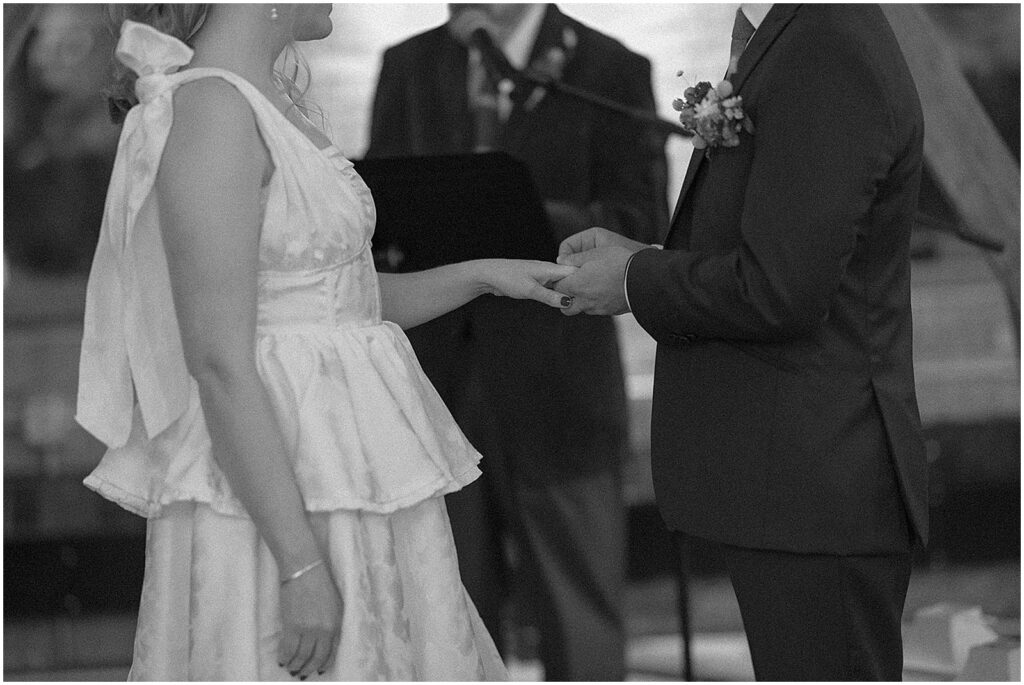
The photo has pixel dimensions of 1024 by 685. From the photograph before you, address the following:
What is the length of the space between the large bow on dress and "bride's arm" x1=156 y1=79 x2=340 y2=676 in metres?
0.06

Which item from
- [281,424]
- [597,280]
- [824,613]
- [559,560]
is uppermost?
[597,280]

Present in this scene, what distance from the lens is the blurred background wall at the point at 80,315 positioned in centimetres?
305

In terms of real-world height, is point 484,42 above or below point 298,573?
above

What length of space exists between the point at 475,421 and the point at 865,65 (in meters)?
1.67

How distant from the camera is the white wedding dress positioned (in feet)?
4.59

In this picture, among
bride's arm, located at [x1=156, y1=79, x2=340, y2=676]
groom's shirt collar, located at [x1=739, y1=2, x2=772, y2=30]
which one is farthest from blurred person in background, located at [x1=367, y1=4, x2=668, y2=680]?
bride's arm, located at [x1=156, y1=79, x2=340, y2=676]

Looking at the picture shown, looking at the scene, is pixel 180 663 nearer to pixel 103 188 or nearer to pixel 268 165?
pixel 268 165

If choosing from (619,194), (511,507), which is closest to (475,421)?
(511,507)

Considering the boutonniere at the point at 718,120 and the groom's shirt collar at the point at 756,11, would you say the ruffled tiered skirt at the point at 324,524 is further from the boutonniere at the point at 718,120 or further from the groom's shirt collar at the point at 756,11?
the groom's shirt collar at the point at 756,11

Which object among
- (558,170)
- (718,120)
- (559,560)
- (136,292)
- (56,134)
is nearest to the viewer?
(136,292)

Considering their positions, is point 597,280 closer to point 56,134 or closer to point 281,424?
point 281,424

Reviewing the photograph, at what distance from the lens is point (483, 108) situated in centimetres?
294

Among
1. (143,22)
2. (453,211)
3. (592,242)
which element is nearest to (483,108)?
(453,211)

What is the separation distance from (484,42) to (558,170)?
15.2 inches
